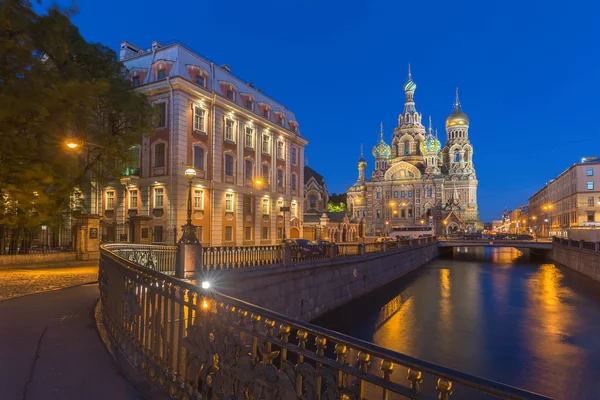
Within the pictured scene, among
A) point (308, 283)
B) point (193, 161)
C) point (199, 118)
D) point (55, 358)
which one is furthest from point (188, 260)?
point (199, 118)

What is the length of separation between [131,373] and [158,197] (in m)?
25.8

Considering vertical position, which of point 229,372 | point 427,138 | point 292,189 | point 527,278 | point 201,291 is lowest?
point 527,278

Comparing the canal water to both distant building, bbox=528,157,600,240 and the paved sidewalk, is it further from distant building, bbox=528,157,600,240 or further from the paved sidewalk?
distant building, bbox=528,157,600,240

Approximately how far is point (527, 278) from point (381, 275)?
1539 centimetres

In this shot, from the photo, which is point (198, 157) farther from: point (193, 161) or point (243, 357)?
point (243, 357)

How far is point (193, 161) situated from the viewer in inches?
1174

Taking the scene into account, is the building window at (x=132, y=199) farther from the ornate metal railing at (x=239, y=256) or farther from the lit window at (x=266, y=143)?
the ornate metal railing at (x=239, y=256)

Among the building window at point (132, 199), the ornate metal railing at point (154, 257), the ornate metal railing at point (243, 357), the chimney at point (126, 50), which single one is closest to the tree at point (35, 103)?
the ornate metal railing at point (154, 257)

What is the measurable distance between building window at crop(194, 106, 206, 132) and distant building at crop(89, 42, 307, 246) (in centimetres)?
7

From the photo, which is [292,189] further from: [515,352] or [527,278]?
[515,352]

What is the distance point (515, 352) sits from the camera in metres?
15.0

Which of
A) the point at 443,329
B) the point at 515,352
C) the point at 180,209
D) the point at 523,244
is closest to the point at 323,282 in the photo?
the point at 443,329

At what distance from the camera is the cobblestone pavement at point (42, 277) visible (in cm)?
1221

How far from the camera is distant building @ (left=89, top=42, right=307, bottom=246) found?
2847 cm
